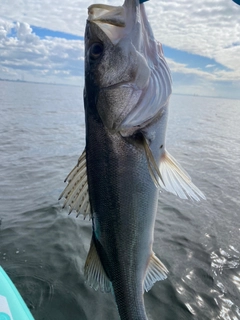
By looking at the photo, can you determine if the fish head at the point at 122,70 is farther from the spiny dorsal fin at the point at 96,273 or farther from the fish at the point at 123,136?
the spiny dorsal fin at the point at 96,273

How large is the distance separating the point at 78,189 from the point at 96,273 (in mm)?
664

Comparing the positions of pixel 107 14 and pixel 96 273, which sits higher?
pixel 107 14

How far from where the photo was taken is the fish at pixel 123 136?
74.5 inches

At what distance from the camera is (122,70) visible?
75.3 inches

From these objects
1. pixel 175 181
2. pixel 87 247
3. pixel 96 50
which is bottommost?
pixel 87 247

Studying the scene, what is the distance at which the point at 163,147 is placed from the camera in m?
2.07

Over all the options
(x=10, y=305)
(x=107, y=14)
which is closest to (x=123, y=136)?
(x=107, y=14)

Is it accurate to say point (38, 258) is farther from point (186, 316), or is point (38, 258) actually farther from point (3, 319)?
point (186, 316)

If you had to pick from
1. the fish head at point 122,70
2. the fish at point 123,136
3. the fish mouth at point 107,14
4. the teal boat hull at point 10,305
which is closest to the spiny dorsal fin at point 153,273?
the fish at point 123,136

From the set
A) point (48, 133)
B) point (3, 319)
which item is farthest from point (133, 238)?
point (48, 133)

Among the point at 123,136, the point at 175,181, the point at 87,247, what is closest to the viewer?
the point at 123,136

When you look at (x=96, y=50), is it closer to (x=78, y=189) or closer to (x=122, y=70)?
(x=122, y=70)

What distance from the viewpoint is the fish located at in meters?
1.89

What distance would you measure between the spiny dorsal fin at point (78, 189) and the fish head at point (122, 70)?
41 centimetres
